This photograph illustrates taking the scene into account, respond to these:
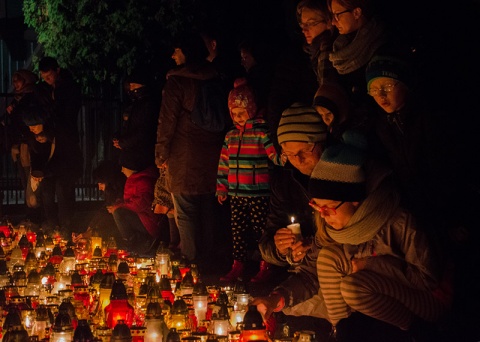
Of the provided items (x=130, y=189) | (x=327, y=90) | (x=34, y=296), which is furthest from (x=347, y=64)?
(x=130, y=189)

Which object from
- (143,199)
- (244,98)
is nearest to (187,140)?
(244,98)

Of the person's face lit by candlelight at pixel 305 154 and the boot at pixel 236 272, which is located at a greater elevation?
the person's face lit by candlelight at pixel 305 154

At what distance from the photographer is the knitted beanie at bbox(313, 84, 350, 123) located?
6.77m

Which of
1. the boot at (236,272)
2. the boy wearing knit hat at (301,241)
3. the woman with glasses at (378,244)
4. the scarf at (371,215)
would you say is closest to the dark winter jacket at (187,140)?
the boot at (236,272)

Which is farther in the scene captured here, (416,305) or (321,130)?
(321,130)

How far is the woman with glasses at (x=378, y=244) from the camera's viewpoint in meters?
5.25

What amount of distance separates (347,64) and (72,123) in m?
7.79

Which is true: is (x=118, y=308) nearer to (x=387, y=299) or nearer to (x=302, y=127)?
(x=302, y=127)

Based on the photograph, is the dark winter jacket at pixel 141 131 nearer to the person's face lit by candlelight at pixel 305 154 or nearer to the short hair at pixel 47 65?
the short hair at pixel 47 65

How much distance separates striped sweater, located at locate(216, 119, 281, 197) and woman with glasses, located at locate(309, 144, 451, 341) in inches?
161

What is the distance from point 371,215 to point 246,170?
4.47m

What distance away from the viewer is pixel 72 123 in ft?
46.7

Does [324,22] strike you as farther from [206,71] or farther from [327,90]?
[206,71]

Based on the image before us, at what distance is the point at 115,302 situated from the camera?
6738mm
